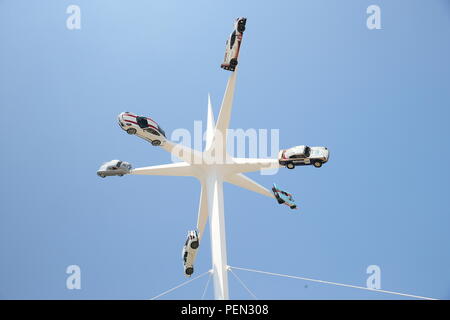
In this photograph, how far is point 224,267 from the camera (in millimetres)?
18141

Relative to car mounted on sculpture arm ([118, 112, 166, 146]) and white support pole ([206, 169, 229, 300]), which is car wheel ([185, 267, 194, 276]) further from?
car mounted on sculpture arm ([118, 112, 166, 146])

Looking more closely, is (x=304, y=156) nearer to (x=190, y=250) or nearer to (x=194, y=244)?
→ (x=194, y=244)

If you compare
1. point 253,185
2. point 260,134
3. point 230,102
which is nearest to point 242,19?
point 230,102

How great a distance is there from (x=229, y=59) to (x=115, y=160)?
10.1 m

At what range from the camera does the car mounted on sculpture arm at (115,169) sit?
23109mm

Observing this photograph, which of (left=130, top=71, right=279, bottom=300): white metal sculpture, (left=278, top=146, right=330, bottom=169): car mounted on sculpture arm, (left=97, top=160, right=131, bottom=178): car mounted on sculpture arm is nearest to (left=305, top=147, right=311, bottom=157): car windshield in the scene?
(left=278, top=146, right=330, bottom=169): car mounted on sculpture arm

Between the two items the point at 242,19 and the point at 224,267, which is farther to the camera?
the point at 242,19

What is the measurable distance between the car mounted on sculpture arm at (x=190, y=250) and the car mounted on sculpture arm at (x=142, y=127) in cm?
545

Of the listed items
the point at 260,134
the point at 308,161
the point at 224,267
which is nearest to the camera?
the point at 224,267

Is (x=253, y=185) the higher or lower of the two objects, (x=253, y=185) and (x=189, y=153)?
the lower

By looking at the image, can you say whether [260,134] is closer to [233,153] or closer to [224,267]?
[233,153]

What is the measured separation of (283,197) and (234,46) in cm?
1052

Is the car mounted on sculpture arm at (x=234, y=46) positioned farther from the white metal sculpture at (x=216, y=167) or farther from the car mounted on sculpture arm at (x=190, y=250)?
the car mounted on sculpture arm at (x=190, y=250)

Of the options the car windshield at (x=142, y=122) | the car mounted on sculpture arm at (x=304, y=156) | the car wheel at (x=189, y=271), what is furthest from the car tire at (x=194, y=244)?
the car windshield at (x=142, y=122)
